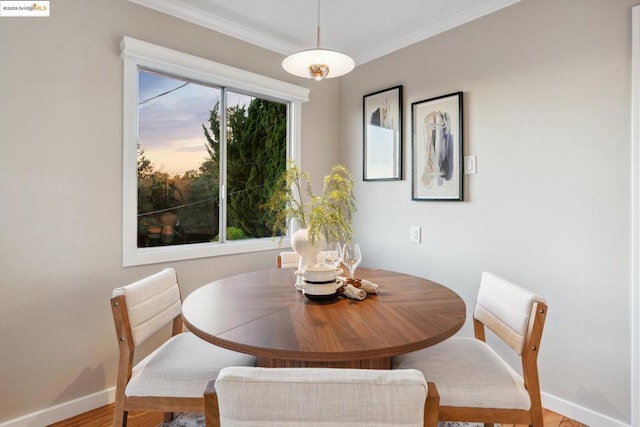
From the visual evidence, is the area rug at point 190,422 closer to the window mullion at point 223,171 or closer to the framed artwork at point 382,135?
the window mullion at point 223,171

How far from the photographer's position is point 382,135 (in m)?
3.00

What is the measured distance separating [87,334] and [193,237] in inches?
34.2

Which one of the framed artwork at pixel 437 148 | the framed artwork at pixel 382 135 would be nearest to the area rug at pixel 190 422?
the framed artwork at pixel 437 148

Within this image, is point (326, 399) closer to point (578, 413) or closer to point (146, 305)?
point (146, 305)

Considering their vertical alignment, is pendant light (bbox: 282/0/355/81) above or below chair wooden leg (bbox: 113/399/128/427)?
above

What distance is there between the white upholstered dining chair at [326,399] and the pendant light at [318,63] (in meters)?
1.46

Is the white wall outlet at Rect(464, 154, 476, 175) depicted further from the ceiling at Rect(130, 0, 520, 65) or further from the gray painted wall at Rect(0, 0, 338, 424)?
the gray painted wall at Rect(0, 0, 338, 424)

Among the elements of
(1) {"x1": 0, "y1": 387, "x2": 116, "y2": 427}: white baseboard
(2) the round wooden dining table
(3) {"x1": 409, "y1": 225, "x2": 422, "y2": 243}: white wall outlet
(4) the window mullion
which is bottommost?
(1) {"x1": 0, "y1": 387, "x2": 116, "y2": 427}: white baseboard

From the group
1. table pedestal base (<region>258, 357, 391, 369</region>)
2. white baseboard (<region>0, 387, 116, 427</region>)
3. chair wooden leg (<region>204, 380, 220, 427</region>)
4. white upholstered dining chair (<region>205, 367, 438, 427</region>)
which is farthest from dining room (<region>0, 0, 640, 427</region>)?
white upholstered dining chair (<region>205, 367, 438, 427</region>)

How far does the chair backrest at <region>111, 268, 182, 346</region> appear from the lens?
1.35m

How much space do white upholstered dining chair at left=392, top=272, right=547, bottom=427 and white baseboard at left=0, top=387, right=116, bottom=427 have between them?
1.80 m

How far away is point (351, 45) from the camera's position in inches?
116

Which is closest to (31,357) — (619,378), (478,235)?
(478,235)

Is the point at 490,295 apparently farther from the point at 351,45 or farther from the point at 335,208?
the point at 351,45
